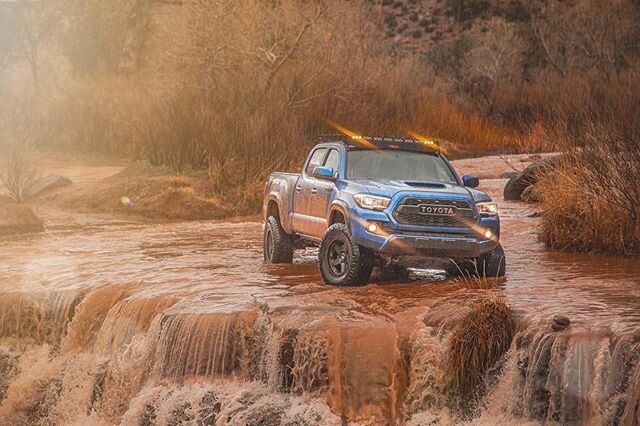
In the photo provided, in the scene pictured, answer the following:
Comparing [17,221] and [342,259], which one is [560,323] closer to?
[342,259]

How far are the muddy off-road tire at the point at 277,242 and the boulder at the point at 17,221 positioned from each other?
253 inches

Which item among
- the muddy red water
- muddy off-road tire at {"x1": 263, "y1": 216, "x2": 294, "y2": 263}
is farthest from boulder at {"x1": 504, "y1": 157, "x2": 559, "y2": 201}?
muddy off-road tire at {"x1": 263, "y1": 216, "x2": 294, "y2": 263}

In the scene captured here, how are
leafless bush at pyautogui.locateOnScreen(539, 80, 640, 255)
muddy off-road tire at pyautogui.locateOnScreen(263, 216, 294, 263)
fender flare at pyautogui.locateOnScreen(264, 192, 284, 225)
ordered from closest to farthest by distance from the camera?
fender flare at pyautogui.locateOnScreen(264, 192, 284, 225)
muddy off-road tire at pyautogui.locateOnScreen(263, 216, 294, 263)
leafless bush at pyautogui.locateOnScreen(539, 80, 640, 255)

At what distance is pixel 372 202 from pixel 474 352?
7.56ft

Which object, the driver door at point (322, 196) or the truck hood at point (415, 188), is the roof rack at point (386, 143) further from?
the truck hood at point (415, 188)

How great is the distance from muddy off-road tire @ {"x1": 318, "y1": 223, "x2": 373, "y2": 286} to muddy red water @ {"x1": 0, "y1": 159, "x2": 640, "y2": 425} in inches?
6.6

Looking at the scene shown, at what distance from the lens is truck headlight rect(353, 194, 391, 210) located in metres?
11.2

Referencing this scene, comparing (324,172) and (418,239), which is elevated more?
(324,172)

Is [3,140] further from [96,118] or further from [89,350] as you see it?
[89,350]

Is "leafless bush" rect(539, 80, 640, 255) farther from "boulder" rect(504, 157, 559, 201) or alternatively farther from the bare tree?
the bare tree

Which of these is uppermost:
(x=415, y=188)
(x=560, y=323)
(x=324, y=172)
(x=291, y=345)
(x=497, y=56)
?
(x=497, y=56)

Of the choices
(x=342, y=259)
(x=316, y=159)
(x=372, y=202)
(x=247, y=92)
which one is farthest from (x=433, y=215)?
(x=247, y=92)

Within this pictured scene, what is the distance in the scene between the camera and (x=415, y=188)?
1136 centimetres

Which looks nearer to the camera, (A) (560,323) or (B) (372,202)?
(A) (560,323)
